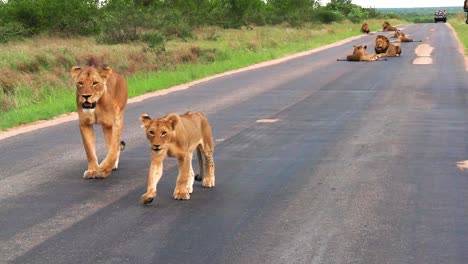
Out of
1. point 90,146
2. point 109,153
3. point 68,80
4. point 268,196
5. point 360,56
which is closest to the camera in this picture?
point 268,196

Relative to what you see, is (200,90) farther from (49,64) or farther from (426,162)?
(426,162)

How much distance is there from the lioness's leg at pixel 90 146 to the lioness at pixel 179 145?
1253 millimetres

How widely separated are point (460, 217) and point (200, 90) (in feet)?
41.8

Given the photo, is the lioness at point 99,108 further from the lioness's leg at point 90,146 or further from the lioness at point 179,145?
the lioness at point 179,145

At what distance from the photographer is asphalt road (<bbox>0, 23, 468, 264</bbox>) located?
5645 millimetres

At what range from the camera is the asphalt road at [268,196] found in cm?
564

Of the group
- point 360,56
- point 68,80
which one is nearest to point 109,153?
point 68,80

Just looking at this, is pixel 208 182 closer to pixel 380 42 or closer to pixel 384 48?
pixel 380 42

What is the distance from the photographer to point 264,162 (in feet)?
30.0

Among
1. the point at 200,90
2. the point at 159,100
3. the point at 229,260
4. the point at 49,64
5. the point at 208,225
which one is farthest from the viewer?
the point at 49,64

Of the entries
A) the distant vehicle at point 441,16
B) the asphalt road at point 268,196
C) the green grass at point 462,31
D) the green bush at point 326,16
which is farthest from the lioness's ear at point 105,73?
the distant vehicle at point 441,16

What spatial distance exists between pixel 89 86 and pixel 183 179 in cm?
143

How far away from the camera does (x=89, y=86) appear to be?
25.0ft

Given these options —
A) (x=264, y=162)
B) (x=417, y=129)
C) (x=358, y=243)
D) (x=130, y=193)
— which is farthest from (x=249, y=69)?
(x=358, y=243)
